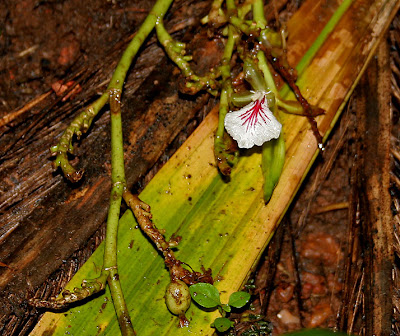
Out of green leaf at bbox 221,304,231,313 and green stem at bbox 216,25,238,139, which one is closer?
green leaf at bbox 221,304,231,313

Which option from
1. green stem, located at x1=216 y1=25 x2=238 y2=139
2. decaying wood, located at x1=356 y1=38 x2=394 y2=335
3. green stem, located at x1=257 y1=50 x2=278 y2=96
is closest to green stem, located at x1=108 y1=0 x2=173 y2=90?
green stem, located at x1=216 y1=25 x2=238 y2=139

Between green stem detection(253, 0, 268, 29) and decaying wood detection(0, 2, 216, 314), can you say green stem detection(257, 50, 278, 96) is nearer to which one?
green stem detection(253, 0, 268, 29)

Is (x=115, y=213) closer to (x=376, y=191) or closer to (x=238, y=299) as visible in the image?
(x=238, y=299)

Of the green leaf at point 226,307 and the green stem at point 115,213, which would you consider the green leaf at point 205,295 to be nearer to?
the green leaf at point 226,307

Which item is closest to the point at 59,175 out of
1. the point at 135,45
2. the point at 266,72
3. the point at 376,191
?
the point at 135,45

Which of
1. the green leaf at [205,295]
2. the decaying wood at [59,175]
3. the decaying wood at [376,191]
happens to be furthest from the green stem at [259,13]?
the green leaf at [205,295]

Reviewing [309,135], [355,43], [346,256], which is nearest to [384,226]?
[346,256]
